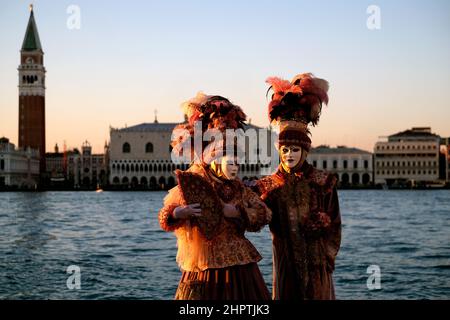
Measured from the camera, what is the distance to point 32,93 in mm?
68875

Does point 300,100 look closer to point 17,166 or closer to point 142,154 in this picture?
point 142,154

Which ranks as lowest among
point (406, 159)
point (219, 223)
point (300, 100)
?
point (219, 223)

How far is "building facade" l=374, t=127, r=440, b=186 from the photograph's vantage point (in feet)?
234

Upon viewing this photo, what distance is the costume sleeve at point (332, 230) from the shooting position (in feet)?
11.9

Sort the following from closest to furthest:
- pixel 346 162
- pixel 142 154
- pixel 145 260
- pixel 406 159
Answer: pixel 145 260 → pixel 142 154 → pixel 346 162 → pixel 406 159

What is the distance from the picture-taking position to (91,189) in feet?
237

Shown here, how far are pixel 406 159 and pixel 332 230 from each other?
6988cm

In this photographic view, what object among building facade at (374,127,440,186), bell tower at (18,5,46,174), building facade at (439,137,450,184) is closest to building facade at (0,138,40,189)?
bell tower at (18,5,46,174)

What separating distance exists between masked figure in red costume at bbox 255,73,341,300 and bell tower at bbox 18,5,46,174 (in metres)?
65.3

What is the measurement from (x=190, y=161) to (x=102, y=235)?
16.1 m

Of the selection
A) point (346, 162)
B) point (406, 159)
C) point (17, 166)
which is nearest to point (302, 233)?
point (17, 166)

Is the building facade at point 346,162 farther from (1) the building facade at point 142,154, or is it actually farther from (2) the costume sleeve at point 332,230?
(2) the costume sleeve at point 332,230

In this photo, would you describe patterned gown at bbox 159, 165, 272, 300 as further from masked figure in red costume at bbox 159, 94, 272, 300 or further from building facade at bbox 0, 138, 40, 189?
building facade at bbox 0, 138, 40, 189
